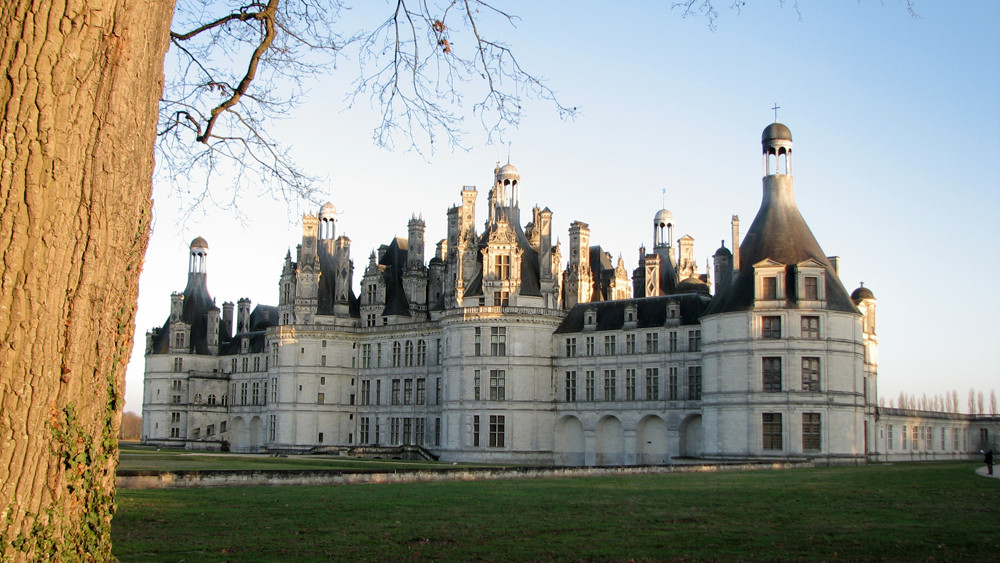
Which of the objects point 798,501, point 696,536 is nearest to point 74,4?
point 696,536

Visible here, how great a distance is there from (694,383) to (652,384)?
2.59 metres

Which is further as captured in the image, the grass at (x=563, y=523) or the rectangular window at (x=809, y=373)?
the rectangular window at (x=809, y=373)

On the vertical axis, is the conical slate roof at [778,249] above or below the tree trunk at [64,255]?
above

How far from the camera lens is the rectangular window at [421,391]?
6378 cm

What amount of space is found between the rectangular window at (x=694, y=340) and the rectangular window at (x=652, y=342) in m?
1.88

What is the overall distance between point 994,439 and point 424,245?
3793cm

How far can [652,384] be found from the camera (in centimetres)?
5309

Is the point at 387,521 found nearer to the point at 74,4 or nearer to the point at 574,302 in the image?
the point at 74,4

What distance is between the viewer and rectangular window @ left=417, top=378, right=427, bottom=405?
6378 cm

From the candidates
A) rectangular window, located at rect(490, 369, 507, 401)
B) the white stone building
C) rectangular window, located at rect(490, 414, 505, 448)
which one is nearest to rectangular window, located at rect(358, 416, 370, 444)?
the white stone building

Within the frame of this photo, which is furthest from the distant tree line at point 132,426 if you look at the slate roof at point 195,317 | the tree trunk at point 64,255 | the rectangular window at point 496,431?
the tree trunk at point 64,255

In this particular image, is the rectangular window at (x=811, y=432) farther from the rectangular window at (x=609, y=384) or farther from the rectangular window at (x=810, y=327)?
the rectangular window at (x=609, y=384)

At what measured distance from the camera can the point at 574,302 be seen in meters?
60.3

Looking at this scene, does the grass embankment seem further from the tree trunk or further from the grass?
the tree trunk
